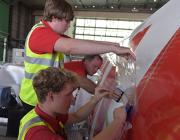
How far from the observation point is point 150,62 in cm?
136

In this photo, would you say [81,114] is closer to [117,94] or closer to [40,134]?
[117,94]

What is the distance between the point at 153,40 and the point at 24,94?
1.11m

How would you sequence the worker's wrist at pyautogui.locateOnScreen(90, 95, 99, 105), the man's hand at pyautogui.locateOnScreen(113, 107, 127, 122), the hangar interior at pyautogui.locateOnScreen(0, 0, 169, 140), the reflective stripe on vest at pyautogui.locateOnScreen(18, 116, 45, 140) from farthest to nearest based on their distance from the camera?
the hangar interior at pyautogui.locateOnScreen(0, 0, 169, 140)
the worker's wrist at pyautogui.locateOnScreen(90, 95, 99, 105)
the reflective stripe on vest at pyautogui.locateOnScreen(18, 116, 45, 140)
the man's hand at pyautogui.locateOnScreen(113, 107, 127, 122)

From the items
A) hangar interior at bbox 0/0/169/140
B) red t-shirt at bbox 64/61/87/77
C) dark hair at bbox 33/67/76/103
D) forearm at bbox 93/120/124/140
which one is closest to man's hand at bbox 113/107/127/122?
forearm at bbox 93/120/124/140

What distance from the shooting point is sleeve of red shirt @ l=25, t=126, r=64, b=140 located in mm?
1275

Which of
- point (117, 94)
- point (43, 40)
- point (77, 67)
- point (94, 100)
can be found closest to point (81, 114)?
point (94, 100)

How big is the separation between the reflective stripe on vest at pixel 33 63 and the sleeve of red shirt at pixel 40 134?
0.77 metres

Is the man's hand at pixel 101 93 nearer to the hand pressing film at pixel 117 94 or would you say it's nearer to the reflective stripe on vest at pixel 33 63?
the hand pressing film at pixel 117 94

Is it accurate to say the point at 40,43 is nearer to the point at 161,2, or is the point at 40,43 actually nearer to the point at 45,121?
the point at 45,121

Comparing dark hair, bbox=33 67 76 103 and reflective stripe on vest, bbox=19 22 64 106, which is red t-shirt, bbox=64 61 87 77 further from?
dark hair, bbox=33 67 76 103

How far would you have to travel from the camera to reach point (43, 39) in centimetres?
191

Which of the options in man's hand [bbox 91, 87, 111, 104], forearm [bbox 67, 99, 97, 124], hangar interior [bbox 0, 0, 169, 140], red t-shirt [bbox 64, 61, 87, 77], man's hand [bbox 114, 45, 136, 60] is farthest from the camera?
hangar interior [bbox 0, 0, 169, 140]

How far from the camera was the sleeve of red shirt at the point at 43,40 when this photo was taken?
185 centimetres

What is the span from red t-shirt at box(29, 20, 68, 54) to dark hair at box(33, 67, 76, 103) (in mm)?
421
